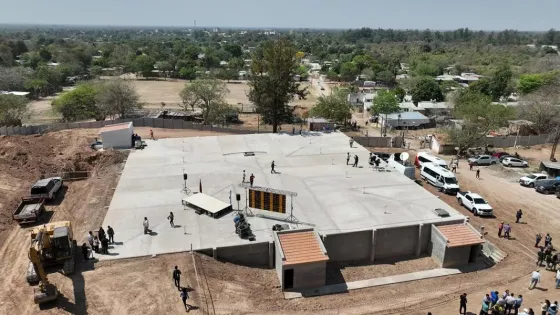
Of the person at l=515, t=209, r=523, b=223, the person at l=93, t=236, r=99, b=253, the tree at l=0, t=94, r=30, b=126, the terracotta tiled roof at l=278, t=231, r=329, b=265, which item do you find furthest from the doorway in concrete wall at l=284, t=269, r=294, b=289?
the tree at l=0, t=94, r=30, b=126

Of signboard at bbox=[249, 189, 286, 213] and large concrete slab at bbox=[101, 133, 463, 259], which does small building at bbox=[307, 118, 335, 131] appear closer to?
large concrete slab at bbox=[101, 133, 463, 259]

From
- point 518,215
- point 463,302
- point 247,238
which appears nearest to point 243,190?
point 247,238

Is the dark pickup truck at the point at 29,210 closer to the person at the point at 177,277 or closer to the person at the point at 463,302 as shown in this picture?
the person at the point at 177,277

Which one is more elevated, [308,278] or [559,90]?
[559,90]

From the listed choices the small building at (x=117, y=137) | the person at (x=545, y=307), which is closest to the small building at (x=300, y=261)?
the person at (x=545, y=307)

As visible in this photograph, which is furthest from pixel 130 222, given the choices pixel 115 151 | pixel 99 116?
pixel 99 116

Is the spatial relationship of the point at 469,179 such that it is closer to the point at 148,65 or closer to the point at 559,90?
the point at 559,90
